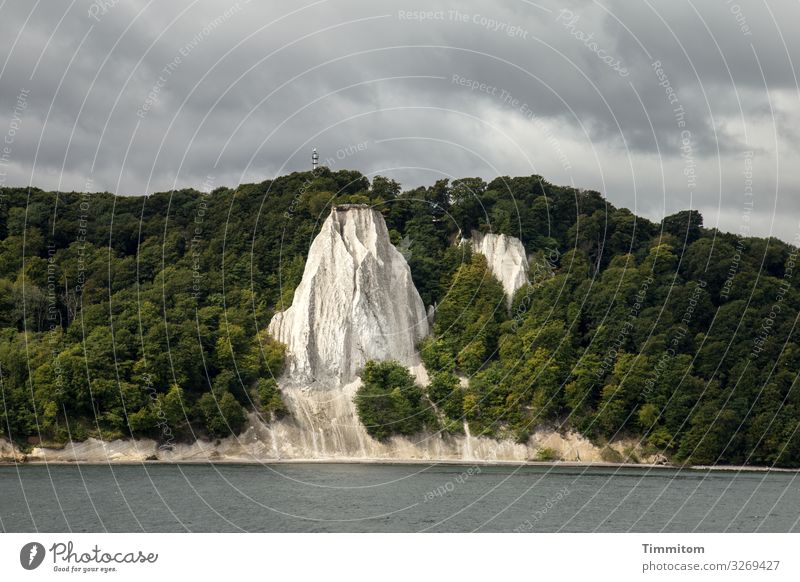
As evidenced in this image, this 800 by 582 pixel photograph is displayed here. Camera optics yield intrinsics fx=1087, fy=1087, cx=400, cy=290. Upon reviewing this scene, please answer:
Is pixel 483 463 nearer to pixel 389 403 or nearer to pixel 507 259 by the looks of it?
pixel 389 403

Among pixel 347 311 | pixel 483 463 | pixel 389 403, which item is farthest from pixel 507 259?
pixel 483 463

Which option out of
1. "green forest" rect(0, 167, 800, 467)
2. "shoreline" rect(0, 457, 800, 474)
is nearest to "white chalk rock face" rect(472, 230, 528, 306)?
"green forest" rect(0, 167, 800, 467)

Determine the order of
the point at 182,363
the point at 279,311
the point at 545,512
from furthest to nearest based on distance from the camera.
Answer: the point at 279,311
the point at 182,363
the point at 545,512

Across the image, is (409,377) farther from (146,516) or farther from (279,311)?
(146,516)

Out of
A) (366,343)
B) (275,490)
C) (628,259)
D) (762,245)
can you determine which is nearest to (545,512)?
(275,490)

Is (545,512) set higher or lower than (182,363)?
lower

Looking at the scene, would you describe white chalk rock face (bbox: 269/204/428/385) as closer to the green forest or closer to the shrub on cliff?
the green forest
